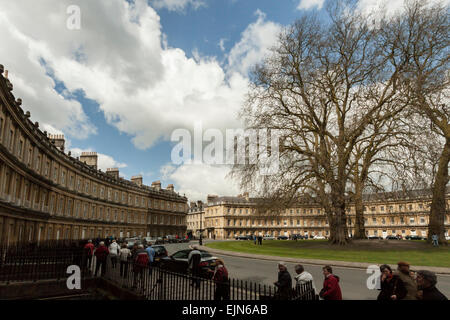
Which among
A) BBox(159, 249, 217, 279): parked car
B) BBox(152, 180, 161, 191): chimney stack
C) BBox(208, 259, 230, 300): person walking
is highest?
BBox(152, 180, 161, 191): chimney stack

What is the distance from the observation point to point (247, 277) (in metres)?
14.4

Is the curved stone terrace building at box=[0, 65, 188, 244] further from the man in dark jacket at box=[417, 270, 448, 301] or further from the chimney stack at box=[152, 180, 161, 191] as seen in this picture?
the man in dark jacket at box=[417, 270, 448, 301]

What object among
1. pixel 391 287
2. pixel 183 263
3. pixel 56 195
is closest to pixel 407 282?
pixel 391 287

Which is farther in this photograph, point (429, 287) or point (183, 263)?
point (183, 263)

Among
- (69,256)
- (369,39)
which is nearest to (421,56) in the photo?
(369,39)

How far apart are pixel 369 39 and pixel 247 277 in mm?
23836

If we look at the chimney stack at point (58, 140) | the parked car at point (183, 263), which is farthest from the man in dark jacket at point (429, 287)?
the chimney stack at point (58, 140)

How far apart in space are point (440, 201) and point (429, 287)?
1084 inches

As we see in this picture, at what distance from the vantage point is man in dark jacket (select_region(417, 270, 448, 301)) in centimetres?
479

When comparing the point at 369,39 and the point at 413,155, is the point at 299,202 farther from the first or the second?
the point at 369,39

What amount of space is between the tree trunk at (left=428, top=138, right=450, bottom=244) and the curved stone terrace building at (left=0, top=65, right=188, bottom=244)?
115ft

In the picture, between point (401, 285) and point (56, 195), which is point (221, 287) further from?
point (56, 195)

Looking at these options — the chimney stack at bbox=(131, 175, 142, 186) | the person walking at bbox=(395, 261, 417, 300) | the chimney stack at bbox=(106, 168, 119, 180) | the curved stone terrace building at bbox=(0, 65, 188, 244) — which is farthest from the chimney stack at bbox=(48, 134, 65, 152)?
the person walking at bbox=(395, 261, 417, 300)

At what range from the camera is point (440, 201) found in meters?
27.1
